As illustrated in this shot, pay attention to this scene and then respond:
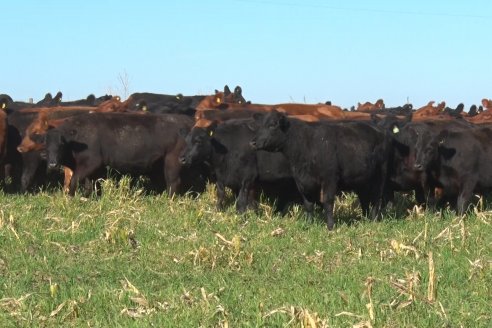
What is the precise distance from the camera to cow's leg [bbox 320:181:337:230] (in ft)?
35.4

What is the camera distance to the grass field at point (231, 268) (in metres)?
6.58

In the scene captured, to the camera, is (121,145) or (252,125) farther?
(121,145)

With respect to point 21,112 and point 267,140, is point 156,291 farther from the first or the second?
point 21,112

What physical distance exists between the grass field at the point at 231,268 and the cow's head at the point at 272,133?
899 millimetres

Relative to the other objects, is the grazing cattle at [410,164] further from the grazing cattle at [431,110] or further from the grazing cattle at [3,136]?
the grazing cattle at [431,110]

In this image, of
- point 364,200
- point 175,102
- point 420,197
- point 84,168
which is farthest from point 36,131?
point 175,102

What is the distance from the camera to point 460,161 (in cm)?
1171

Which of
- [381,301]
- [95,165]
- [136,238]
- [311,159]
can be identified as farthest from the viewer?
[95,165]

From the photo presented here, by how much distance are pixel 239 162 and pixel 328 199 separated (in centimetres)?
162

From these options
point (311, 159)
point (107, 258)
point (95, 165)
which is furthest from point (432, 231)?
point (95, 165)

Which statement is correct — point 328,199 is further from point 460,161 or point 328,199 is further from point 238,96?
point 238,96

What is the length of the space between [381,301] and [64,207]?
215 inches

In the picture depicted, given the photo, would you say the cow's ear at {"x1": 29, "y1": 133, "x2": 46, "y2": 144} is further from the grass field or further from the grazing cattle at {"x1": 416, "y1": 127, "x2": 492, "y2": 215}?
the grazing cattle at {"x1": 416, "y1": 127, "x2": 492, "y2": 215}

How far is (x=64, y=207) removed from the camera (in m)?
11.2
